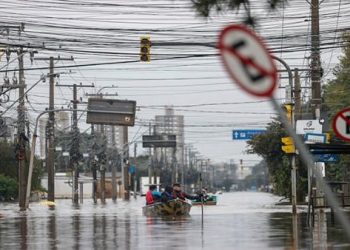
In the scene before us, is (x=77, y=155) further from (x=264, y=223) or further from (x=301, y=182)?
(x=264, y=223)

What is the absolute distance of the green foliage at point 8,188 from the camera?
90.3 metres

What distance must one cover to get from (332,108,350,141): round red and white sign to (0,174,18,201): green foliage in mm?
Result: 80345

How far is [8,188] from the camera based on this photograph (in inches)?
3590

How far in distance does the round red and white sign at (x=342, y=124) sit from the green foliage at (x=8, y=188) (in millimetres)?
80345

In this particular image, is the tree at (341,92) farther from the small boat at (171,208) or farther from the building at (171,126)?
the building at (171,126)

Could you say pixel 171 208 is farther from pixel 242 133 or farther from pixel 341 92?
pixel 242 133

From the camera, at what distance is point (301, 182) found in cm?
5194

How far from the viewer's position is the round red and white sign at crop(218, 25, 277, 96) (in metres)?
6.40

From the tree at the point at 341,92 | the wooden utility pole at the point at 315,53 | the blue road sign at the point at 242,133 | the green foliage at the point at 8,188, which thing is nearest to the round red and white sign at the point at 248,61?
the wooden utility pole at the point at 315,53

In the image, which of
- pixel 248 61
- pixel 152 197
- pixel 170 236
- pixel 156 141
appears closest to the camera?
pixel 248 61

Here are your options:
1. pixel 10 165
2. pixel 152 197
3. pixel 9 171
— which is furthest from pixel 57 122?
pixel 152 197

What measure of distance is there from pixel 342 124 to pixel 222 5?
4049 mm

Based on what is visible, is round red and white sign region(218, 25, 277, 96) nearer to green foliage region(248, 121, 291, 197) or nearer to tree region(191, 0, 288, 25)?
tree region(191, 0, 288, 25)

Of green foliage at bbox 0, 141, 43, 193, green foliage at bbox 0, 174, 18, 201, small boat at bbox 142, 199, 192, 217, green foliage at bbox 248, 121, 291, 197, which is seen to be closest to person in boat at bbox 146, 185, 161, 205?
small boat at bbox 142, 199, 192, 217
